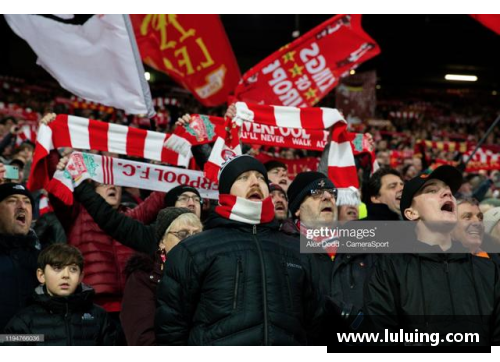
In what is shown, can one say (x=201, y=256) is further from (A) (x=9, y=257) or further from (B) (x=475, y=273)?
(A) (x=9, y=257)

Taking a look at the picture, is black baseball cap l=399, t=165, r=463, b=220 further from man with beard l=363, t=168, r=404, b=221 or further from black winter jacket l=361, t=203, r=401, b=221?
man with beard l=363, t=168, r=404, b=221

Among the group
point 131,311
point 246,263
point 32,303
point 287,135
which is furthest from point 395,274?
point 287,135

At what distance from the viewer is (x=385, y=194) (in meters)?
5.53

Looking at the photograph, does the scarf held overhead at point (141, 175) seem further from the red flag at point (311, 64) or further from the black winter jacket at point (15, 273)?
the red flag at point (311, 64)

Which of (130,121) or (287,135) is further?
(130,121)

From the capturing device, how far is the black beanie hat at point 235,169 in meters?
3.64

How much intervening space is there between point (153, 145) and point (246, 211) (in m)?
2.64

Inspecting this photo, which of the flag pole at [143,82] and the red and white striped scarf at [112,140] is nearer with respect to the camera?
the red and white striped scarf at [112,140]

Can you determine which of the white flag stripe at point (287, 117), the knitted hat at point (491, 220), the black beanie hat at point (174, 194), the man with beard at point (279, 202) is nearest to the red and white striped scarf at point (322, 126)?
the white flag stripe at point (287, 117)

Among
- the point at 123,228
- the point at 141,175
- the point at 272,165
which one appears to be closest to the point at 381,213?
the point at 272,165

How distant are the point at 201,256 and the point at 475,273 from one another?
1.23 m

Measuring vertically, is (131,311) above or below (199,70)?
below

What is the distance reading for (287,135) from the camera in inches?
248

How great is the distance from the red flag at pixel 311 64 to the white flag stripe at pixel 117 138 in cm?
167
